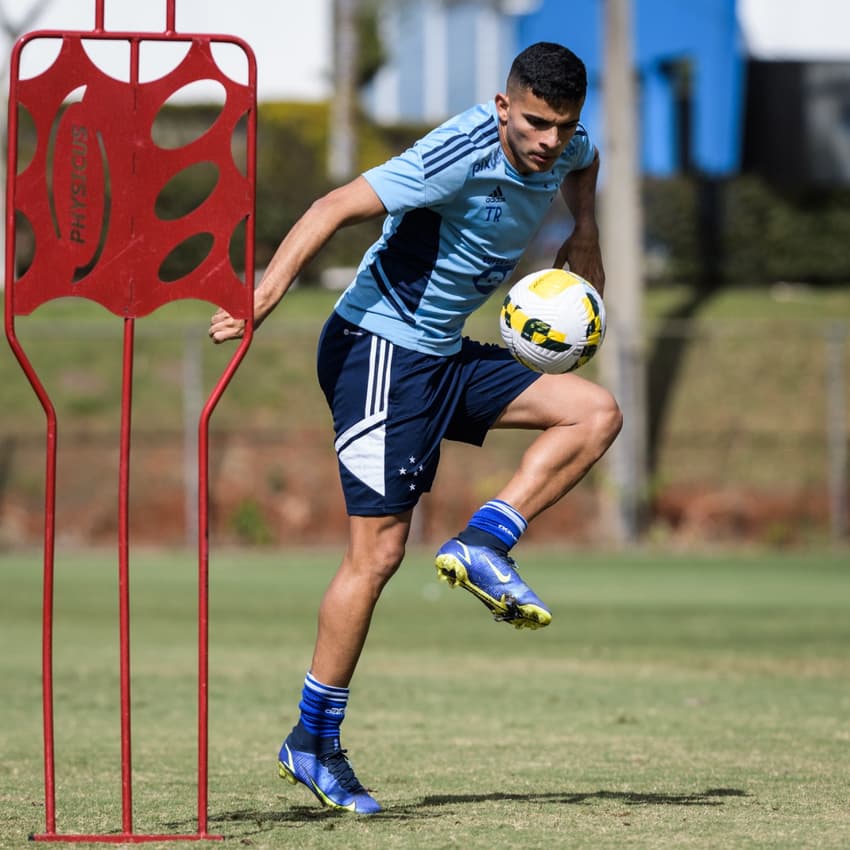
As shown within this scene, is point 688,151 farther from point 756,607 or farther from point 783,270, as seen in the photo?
point 756,607

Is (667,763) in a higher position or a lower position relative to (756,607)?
higher

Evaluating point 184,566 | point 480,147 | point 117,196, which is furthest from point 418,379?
point 184,566

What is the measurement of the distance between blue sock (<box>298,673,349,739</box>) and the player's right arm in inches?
A: 54.6

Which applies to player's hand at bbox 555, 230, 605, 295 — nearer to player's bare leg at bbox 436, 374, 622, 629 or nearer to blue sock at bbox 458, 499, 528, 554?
player's bare leg at bbox 436, 374, 622, 629

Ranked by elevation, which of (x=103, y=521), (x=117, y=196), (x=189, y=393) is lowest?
(x=103, y=521)

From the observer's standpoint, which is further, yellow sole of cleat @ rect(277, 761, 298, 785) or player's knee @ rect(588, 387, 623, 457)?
player's knee @ rect(588, 387, 623, 457)

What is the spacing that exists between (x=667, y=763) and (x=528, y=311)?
2075mm

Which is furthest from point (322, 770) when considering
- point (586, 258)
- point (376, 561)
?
point (586, 258)

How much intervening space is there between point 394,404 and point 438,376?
8.6 inches

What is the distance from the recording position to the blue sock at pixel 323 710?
19.0 feet

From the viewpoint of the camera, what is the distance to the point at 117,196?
4.99 m

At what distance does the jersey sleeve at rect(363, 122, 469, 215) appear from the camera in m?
5.45

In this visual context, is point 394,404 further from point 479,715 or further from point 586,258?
point 479,715

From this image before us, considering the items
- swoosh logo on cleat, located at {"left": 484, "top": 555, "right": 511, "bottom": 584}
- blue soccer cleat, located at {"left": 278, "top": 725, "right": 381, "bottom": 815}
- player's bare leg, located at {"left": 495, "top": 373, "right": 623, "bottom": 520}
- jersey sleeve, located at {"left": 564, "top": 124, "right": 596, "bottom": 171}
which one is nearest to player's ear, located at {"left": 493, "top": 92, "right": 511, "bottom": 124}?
jersey sleeve, located at {"left": 564, "top": 124, "right": 596, "bottom": 171}
